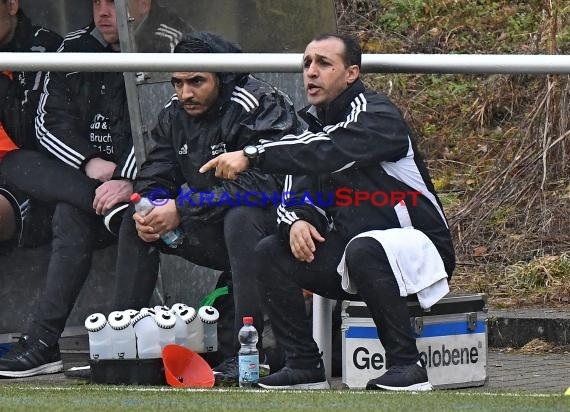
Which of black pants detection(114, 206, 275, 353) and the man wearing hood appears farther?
the man wearing hood

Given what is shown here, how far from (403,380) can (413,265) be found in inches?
19.4

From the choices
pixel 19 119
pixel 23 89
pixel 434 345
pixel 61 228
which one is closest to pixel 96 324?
pixel 61 228

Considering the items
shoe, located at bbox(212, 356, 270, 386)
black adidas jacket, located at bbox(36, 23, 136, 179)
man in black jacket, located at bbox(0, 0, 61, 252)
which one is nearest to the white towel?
shoe, located at bbox(212, 356, 270, 386)

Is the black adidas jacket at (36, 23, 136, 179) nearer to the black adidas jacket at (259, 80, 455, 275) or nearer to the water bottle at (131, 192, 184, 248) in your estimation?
the water bottle at (131, 192, 184, 248)

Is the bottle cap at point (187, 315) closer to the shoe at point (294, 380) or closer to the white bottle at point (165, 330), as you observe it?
the white bottle at point (165, 330)

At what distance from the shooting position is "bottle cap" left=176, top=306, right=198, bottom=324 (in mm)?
7751

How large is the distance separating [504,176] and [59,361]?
409 centimetres

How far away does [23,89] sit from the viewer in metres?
9.19

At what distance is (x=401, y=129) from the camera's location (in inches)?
279

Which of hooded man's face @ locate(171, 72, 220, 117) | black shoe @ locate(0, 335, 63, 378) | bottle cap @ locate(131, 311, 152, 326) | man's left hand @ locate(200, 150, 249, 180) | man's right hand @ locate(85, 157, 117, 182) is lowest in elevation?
black shoe @ locate(0, 335, 63, 378)

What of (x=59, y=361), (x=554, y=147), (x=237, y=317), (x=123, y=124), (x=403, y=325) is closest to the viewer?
(x=403, y=325)

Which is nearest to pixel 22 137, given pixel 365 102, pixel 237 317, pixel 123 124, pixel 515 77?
pixel 123 124

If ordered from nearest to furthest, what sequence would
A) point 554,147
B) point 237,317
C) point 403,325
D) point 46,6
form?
point 403,325 → point 237,317 → point 46,6 → point 554,147

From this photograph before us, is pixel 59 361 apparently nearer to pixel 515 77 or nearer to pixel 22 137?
pixel 22 137
